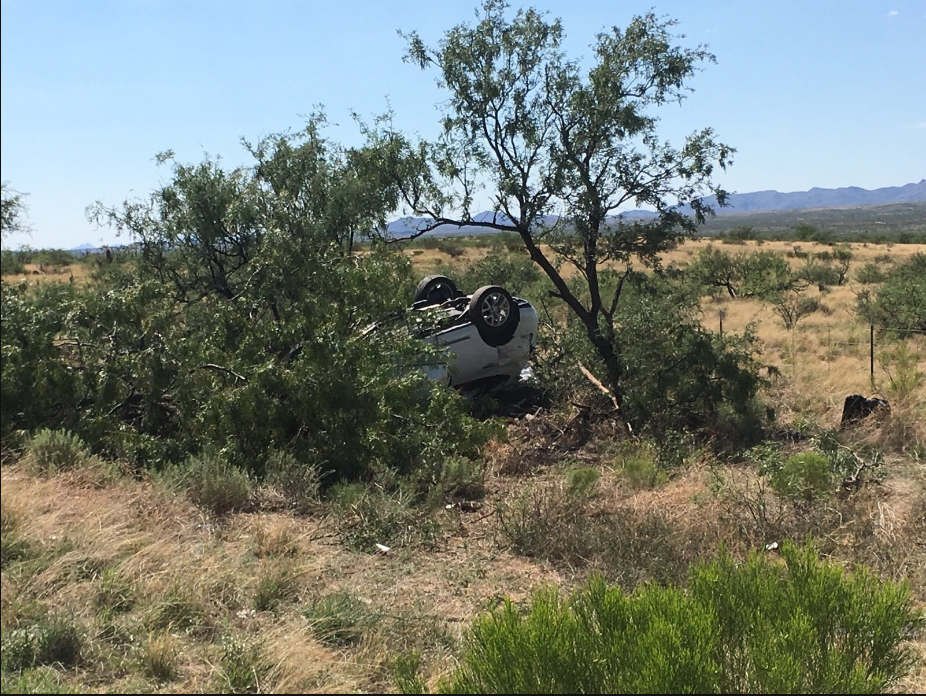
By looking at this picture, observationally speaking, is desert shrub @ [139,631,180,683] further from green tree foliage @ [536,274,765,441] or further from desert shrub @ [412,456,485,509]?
green tree foliage @ [536,274,765,441]

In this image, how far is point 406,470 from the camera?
23.8 feet

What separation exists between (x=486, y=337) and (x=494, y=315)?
32cm

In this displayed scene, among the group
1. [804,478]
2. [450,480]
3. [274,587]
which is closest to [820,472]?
[804,478]

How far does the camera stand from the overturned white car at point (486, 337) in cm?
1036

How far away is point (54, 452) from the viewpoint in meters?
5.76

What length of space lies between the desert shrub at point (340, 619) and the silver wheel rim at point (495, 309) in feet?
21.2

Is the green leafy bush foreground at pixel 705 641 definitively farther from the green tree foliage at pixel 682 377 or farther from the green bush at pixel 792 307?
the green bush at pixel 792 307

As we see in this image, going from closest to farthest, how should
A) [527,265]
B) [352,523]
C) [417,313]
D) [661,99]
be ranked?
1. [352,523]
2. [417,313]
3. [661,99]
4. [527,265]

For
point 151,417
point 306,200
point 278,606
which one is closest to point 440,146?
point 306,200

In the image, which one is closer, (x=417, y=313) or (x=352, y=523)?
(x=352, y=523)

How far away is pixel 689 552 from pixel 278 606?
104 inches

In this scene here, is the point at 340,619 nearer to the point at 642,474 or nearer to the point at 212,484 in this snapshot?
the point at 212,484

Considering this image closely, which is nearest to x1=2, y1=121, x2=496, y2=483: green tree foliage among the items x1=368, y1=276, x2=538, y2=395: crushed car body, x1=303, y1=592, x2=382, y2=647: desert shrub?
x1=368, y1=276, x2=538, y2=395: crushed car body

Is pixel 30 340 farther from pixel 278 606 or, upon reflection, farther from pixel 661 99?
pixel 661 99
